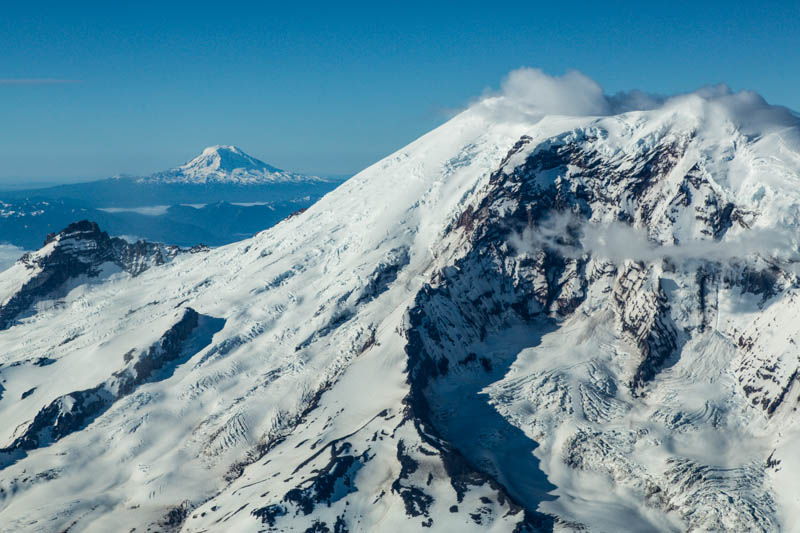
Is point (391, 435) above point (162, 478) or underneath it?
above

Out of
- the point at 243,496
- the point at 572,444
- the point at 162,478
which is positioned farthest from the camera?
the point at 162,478

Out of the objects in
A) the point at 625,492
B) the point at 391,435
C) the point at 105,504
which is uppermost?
the point at 391,435

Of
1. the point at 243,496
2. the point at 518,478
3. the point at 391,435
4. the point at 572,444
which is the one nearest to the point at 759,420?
the point at 572,444

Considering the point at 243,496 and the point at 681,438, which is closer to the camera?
the point at 243,496

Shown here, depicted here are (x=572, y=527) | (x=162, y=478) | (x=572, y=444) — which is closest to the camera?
(x=572, y=527)

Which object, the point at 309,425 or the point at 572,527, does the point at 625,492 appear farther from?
the point at 309,425

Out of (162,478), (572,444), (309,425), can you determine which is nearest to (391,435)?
(309,425)

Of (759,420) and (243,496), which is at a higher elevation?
(759,420)

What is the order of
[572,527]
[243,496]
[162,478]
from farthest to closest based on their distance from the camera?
[162,478] → [243,496] → [572,527]

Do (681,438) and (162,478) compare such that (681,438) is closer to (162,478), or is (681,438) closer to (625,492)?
(625,492)
